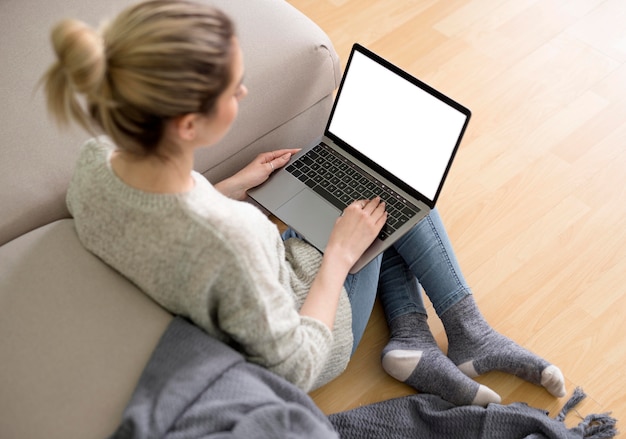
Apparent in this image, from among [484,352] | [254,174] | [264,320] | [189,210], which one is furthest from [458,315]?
[189,210]

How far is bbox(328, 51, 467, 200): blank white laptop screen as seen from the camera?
5.23ft

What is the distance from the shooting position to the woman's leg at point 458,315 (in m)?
1.66

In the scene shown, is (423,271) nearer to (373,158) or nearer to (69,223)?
(373,158)

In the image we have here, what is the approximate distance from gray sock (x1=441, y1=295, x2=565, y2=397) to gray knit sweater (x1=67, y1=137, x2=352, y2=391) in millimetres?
479

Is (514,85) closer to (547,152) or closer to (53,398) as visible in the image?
(547,152)

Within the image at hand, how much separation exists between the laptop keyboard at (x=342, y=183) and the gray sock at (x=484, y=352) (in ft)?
0.83

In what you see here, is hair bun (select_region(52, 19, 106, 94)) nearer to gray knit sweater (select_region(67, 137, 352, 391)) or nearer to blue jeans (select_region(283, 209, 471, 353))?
gray knit sweater (select_region(67, 137, 352, 391))

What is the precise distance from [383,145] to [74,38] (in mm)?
836

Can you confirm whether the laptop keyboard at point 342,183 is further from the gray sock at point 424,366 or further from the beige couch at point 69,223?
the gray sock at point 424,366

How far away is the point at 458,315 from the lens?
170 cm

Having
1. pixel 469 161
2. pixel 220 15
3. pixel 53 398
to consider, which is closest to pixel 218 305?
pixel 53 398

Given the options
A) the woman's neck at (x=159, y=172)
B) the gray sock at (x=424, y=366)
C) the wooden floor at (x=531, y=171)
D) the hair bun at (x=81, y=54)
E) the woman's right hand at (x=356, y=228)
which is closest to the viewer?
the hair bun at (x=81, y=54)

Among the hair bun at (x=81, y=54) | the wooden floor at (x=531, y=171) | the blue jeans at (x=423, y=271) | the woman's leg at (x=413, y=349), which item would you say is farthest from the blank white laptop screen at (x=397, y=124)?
the hair bun at (x=81, y=54)

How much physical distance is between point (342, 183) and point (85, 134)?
549mm
